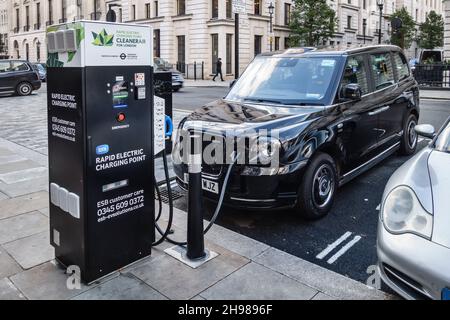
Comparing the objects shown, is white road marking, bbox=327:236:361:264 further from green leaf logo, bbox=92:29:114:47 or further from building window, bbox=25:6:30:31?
building window, bbox=25:6:30:31

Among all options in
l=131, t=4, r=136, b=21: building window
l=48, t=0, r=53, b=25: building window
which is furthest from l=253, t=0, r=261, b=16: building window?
l=48, t=0, r=53, b=25: building window

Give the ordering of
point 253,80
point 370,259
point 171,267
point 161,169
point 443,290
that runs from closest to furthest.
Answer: point 443,290, point 171,267, point 370,259, point 253,80, point 161,169

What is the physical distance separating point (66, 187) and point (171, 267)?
1021 mm

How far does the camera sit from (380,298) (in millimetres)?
3184

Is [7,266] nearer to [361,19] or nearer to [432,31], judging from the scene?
[361,19]

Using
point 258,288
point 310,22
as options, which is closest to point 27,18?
point 310,22

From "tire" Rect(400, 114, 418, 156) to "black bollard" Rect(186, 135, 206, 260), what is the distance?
463 centimetres

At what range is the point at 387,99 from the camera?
20.5ft

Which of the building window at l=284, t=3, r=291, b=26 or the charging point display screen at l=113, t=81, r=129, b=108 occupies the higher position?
the building window at l=284, t=3, r=291, b=26

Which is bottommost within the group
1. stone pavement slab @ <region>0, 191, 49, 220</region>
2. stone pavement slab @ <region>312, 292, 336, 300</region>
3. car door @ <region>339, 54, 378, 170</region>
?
stone pavement slab @ <region>312, 292, 336, 300</region>

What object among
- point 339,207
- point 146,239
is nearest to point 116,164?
point 146,239

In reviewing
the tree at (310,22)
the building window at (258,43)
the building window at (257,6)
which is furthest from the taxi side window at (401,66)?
the tree at (310,22)

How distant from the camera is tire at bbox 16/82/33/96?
20.1 metres

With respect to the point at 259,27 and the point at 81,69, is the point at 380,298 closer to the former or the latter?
the point at 81,69
